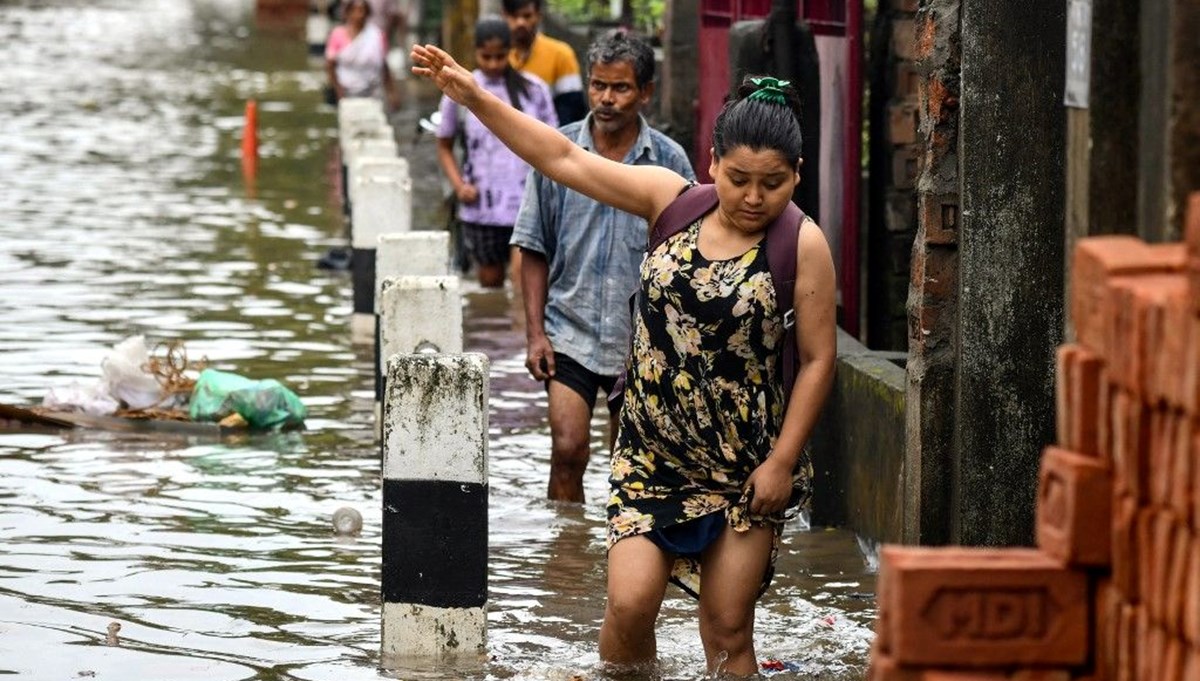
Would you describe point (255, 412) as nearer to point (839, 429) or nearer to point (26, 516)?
point (26, 516)

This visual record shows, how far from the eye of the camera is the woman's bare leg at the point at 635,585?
5.54 m

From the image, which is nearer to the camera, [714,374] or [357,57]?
[714,374]

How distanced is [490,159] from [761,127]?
7.06 meters

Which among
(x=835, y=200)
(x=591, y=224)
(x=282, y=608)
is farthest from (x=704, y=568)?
(x=835, y=200)

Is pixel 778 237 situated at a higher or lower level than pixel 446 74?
lower

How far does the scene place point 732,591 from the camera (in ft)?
18.1

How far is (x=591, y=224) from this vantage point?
25.5 ft

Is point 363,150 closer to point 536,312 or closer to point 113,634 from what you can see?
point 536,312

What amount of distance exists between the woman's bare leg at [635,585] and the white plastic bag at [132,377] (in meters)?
4.78

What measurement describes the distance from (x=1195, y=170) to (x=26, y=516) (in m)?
5.49

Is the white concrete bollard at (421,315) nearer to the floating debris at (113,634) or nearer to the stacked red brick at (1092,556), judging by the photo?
the floating debris at (113,634)

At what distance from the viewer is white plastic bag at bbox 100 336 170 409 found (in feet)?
32.7

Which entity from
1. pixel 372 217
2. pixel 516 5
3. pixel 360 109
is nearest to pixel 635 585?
pixel 372 217

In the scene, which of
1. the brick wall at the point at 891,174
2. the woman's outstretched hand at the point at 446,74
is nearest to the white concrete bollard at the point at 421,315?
the brick wall at the point at 891,174
